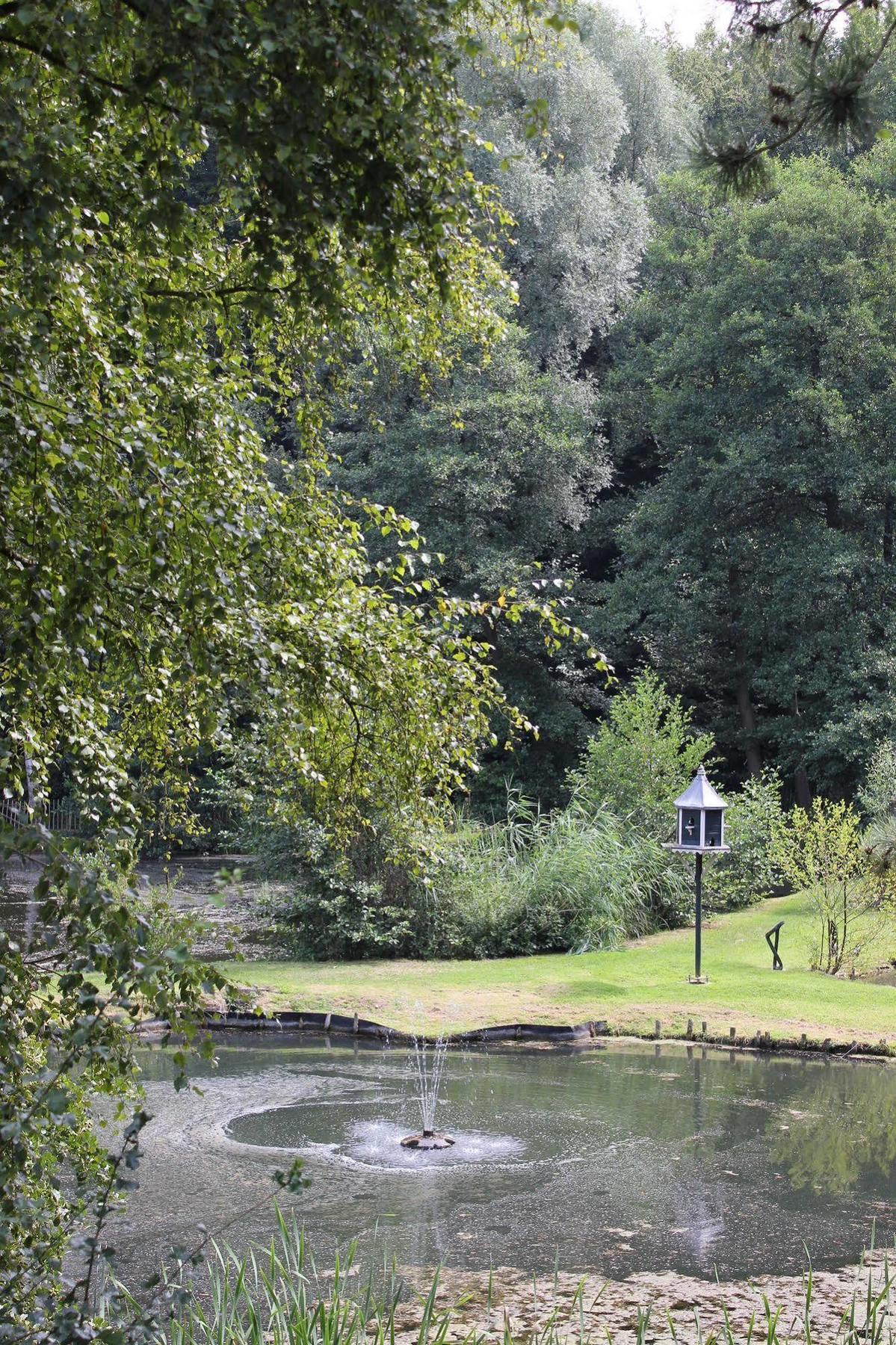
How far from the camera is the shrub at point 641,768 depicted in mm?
19875

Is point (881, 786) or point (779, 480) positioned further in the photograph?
point (779, 480)

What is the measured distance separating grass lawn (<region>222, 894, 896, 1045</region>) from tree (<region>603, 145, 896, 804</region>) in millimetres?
9267

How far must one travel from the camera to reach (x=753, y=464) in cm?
2597

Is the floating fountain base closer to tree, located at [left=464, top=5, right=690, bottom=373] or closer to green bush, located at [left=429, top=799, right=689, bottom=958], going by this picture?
green bush, located at [left=429, top=799, right=689, bottom=958]

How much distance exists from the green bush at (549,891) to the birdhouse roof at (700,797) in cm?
246

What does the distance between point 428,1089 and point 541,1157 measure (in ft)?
6.73

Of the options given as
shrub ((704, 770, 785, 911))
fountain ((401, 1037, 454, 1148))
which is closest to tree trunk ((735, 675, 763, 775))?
shrub ((704, 770, 785, 911))

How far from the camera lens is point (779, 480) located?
2606cm

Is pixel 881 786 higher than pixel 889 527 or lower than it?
lower

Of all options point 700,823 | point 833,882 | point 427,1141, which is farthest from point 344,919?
point 427,1141

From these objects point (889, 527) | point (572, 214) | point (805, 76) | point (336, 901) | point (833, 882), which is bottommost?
point (336, 901)

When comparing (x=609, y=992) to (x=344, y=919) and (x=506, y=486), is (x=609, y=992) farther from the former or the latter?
(x=506, y=486)

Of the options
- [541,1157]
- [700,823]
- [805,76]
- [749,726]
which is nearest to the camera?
[805,76]

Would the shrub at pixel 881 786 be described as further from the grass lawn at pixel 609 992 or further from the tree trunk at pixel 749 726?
the tree trunk at pixel 749 726
